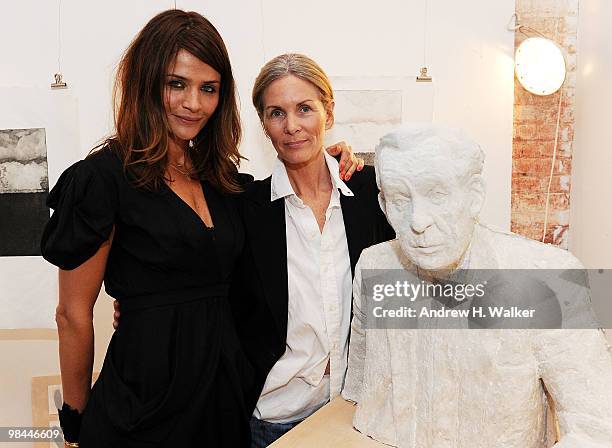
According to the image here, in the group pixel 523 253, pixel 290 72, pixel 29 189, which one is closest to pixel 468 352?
pixel 523 253

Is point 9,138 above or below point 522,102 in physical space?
below

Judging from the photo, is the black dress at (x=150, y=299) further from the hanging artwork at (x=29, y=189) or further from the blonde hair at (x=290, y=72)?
the hanging artwork at (x=29, y=189)

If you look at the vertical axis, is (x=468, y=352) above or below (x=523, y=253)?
below

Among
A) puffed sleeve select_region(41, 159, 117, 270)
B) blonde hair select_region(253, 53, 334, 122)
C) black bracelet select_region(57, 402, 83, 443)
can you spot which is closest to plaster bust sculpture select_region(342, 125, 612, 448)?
blonde hair select_region(253, 53, 334, 122)

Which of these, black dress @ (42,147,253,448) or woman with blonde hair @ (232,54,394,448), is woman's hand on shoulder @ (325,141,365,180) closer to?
woman with blonde hair @ (232,54,394,448)

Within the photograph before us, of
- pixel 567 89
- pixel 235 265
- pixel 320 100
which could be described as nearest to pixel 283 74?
pixel 320 100

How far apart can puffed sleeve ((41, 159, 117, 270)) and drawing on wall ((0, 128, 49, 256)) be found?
1.48m

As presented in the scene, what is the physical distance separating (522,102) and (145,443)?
7.39 ft

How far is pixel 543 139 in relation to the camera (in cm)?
287

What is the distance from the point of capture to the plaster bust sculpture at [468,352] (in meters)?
1.18

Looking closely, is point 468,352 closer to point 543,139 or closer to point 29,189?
point 543,139

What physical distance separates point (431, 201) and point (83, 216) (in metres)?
0.90

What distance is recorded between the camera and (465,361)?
4.19ft

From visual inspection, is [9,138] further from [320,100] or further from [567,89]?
[567,89]
